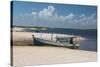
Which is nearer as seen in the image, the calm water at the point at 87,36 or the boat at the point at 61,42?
the boat at the point at 61,42

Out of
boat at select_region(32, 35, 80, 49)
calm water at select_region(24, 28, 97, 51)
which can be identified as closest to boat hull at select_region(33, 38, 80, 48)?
boat at select_region(32, 35, 80, 49)

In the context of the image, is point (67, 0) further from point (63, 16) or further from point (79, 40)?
point (79, 40)

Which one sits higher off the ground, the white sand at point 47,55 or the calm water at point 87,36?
the calm water at point 87,36

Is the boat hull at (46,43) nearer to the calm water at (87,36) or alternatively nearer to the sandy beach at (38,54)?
the sandy beach at (38,54)

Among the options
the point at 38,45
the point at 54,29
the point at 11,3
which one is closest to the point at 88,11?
the point at 54,29

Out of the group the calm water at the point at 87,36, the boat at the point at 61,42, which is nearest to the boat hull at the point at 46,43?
the boat at the point at 61,42

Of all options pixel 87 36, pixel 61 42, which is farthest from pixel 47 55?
pixel 87 36

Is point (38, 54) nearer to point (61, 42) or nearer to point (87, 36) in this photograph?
point (61, 42)

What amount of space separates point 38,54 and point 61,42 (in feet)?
1.24

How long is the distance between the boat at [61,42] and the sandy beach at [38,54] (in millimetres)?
56

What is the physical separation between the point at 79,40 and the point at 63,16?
429 mm

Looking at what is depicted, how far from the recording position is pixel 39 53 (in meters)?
2.76

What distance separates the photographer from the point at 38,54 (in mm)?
2758

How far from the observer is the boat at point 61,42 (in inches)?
108
